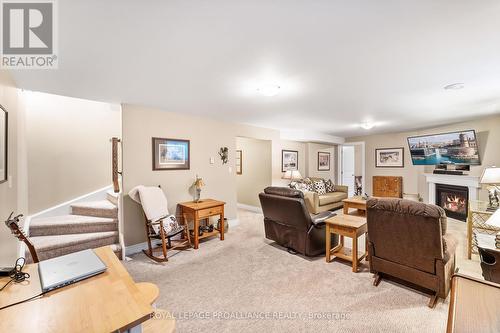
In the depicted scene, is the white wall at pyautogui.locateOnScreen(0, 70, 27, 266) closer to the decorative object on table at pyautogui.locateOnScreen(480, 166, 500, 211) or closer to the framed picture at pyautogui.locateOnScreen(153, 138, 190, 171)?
the framed picture at pyautogui.locateOnScreen(153, 138, 190, 171)

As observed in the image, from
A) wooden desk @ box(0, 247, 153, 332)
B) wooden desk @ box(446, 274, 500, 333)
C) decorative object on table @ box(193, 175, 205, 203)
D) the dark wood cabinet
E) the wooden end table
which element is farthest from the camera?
the dark wood cabinet

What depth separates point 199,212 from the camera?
3465 millimetres

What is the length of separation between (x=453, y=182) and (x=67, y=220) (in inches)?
294

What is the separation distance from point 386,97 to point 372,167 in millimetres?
4612

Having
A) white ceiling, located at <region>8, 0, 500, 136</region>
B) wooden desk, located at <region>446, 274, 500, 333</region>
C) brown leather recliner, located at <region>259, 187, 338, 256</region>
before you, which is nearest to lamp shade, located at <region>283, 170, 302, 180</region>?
brown leather recliner, located at <region>259, 187, 338, 256</region>

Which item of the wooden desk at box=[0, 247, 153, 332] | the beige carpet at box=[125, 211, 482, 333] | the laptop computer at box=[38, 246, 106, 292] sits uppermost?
the laptop computer at box=[38, 246, 106, 292]

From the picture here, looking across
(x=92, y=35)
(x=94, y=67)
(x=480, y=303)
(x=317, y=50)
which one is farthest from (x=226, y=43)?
(x=480, y=303)

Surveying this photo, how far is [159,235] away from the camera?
10.2 ft

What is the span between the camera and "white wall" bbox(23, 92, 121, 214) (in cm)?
347

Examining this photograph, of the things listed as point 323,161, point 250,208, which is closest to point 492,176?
point 323,161

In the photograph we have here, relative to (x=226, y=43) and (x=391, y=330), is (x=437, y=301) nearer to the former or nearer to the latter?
(x=391, y=330)

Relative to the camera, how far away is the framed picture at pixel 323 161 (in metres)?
7.16

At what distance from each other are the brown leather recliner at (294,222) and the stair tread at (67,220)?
2464 millimetres

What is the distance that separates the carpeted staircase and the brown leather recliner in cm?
229
